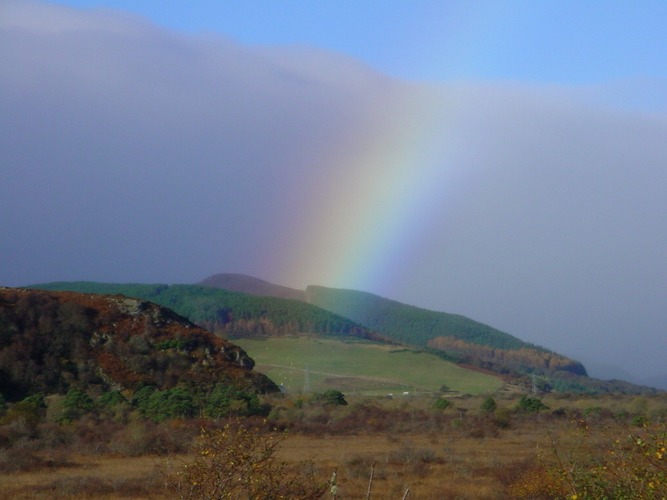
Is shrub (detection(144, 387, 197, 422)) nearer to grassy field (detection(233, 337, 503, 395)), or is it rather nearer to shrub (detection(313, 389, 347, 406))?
shrub (detection(313, 389, 347, 406))

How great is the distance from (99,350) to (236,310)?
253 ft

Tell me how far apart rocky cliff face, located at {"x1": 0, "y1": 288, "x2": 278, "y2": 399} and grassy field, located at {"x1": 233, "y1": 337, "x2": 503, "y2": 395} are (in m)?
20.8

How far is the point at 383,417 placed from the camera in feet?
153

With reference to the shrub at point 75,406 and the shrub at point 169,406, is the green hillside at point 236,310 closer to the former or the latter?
the shrub at point 169,406

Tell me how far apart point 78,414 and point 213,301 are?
98856mm

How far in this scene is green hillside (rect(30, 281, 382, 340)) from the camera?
12781 centimetres

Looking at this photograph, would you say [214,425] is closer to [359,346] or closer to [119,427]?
[119,427]

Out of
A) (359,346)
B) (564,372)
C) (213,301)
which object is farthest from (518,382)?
(213,301)

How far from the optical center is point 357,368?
10369 centimetres

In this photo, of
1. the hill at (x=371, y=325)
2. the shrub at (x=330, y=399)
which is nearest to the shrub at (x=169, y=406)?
the shrub at (x=330, y=399)

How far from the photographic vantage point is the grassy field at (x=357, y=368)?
293 feet

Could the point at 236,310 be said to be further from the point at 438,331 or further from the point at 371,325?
the point at 438,331

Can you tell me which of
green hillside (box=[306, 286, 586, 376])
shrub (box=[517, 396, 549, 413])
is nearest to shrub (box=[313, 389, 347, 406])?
shrub (box=[517, 396, 549, 413])

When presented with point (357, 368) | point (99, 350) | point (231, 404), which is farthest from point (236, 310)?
point (231, 404)
